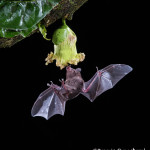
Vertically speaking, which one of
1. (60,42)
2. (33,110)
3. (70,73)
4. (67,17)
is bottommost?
(33,110)

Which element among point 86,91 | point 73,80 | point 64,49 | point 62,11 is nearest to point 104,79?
point 86,91

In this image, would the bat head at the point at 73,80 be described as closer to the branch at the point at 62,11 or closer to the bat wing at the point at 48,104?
the bat wing at the point at 48,104

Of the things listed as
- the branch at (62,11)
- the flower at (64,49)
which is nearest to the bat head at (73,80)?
the flower at (64,49)

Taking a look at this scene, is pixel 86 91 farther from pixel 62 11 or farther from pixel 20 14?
pixel 20 14

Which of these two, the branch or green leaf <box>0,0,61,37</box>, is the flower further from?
green leaf <box>0,0,61,37</box>

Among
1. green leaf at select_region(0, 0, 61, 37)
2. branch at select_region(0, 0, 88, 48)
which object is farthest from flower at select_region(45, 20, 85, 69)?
green leaf at select_region(0, 0, 61, 37)

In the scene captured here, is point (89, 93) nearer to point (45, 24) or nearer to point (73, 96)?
point (73, 96)

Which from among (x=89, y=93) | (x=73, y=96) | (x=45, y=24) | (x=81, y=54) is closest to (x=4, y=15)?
(x=45, y=24)
